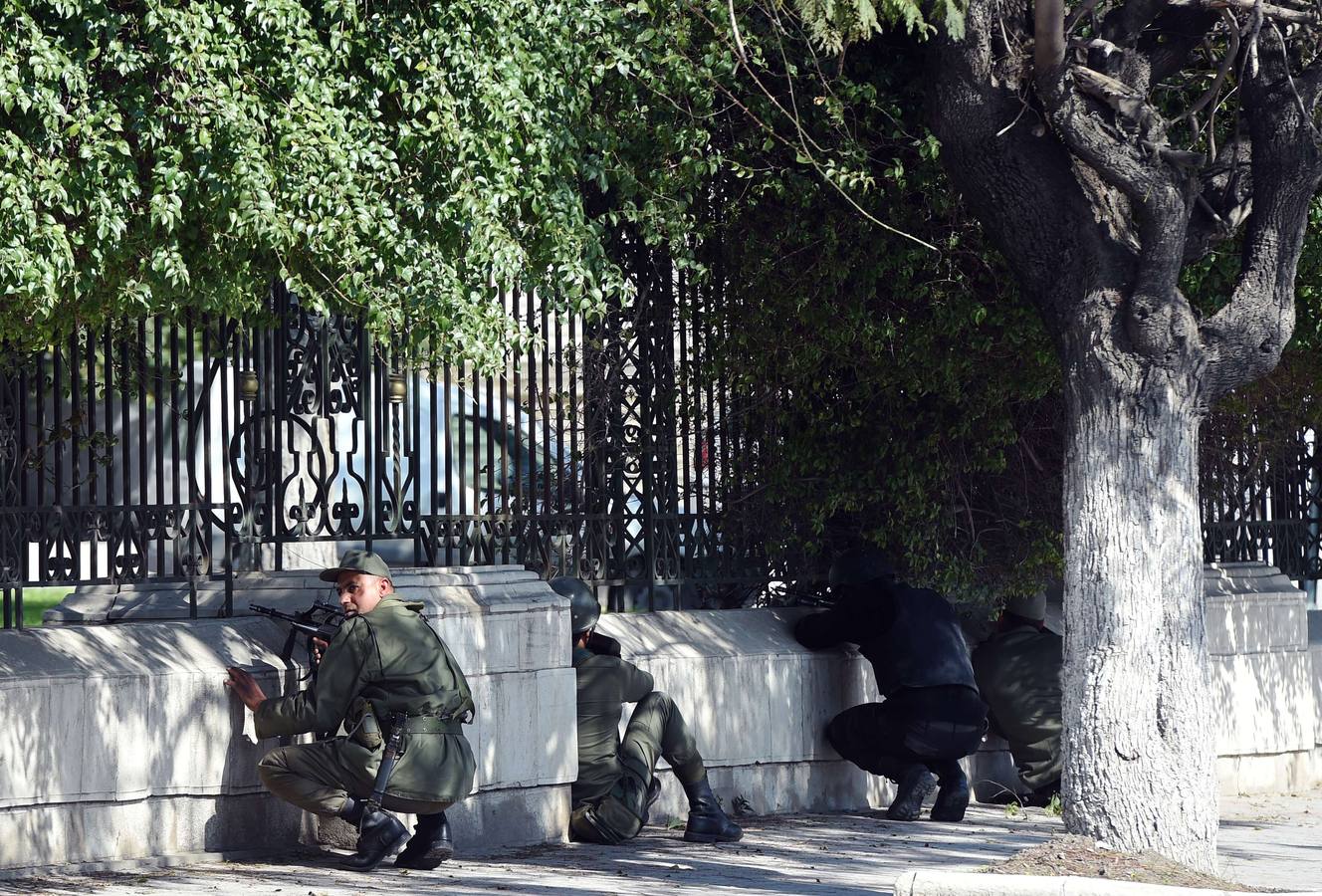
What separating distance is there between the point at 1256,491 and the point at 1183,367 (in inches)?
230

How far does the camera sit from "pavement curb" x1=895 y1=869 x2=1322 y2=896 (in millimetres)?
6660

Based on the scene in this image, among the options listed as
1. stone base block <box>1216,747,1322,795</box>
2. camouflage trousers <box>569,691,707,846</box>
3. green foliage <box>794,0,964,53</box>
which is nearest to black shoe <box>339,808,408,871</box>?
camouflage trousers <box>569,691,707,846</box>

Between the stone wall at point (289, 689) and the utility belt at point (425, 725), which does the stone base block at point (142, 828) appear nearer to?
the stone wall at point (289, 689)

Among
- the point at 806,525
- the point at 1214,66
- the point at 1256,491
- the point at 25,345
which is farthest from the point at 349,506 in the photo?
the point at 1256,491

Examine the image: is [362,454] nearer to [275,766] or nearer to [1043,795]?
[275,766]

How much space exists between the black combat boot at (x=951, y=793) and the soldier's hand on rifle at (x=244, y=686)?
4.01 m

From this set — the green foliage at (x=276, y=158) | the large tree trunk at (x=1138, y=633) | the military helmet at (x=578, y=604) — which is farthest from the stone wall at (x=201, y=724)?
the large tree trunk at (x=1138, y=633)

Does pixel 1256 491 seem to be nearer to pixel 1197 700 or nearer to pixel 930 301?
pixel 930 301

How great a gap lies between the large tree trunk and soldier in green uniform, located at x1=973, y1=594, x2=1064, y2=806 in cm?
297

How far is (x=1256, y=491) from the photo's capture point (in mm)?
12984

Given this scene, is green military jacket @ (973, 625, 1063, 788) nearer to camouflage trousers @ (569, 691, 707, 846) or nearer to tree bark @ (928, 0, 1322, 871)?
camouflage trousers @ (569, 691, 707, 846)

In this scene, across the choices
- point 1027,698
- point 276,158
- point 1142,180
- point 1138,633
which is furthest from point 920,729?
point 276,158

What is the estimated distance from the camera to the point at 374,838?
25.0 feet

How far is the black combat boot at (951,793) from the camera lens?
32.4 ft
